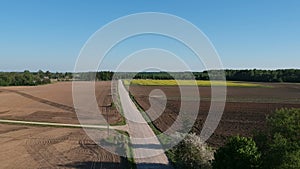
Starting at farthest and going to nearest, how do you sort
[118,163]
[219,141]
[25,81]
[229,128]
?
[25,81] < [229,128] < [219,141] < [118,163]

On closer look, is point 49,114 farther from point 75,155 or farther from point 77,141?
point 75,155

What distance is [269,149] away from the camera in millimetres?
14922

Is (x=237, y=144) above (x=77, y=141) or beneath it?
above

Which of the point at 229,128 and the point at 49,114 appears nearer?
the point at 229,128

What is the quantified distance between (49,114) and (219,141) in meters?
28.6

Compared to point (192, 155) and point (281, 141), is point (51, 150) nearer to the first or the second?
point (192, 155)

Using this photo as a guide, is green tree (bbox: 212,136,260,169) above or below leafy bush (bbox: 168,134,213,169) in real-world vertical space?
above

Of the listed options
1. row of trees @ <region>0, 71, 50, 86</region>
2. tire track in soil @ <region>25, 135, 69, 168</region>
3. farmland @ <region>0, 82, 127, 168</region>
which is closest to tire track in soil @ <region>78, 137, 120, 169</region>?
farmland @ <region>0, 82, 127, 168</region>

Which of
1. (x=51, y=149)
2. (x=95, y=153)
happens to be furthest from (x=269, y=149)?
(x=51, y=149)

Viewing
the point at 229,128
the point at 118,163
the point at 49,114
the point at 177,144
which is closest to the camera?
the point at 177,144

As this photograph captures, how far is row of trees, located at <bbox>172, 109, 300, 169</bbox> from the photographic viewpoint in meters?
13.9

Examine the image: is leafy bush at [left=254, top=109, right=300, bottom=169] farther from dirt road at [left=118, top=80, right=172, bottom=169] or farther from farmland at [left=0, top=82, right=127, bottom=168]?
farmland at [left=0, top=82, right=127, bottom=168]

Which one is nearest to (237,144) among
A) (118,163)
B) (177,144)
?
(177,144)

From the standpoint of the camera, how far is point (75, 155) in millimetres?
23281
